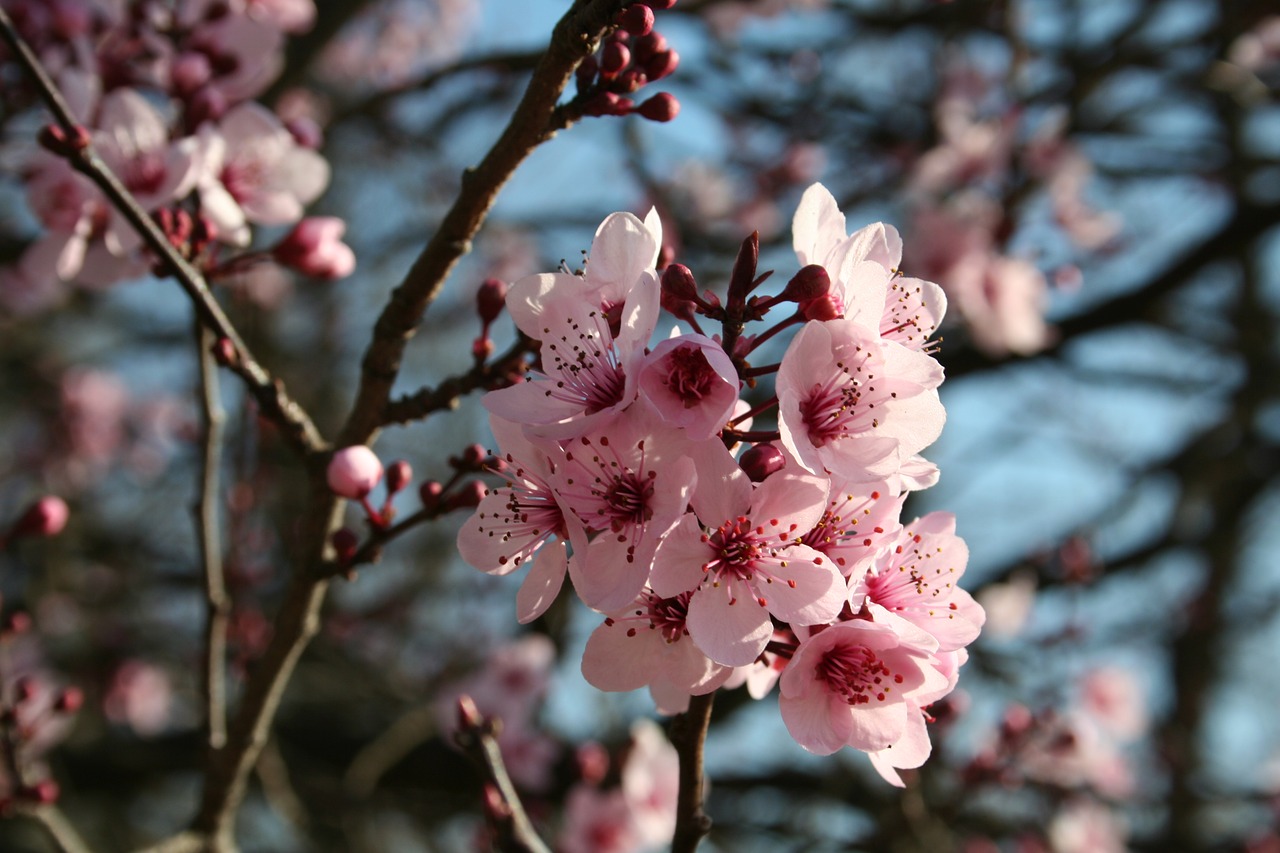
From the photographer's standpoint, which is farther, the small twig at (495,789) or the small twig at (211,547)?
the small twig at (211,547)

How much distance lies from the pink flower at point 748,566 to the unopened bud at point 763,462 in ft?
0.09

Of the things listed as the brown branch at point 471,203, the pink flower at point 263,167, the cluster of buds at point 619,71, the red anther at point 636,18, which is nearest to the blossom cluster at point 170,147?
the pink flower at point 263,167

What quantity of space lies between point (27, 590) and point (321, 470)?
3.75 m

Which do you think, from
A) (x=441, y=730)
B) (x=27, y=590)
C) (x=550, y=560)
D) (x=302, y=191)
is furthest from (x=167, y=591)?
(x=550, y=560)

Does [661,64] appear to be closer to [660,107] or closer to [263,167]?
[660,107]

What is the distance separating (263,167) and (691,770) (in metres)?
1.48

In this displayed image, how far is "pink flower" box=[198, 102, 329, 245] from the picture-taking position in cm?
192

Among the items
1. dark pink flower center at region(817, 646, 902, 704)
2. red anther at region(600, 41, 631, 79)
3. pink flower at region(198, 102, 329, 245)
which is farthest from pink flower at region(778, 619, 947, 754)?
pink flower at region(198, 102, 329, 245)

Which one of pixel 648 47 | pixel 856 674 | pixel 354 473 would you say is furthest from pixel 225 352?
pixel 856 674

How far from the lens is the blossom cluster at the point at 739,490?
106 cm

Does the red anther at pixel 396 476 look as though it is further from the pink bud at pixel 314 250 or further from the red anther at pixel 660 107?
the red anther at pixel 660 107

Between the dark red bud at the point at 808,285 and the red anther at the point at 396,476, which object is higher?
the dark red bud at the point at 808,285

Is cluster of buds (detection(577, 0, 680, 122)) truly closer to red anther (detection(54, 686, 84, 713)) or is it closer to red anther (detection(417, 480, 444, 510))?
red anther (detection(417, 480, 444, 510))

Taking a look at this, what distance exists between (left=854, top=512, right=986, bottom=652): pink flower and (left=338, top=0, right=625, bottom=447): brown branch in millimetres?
719
